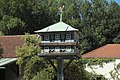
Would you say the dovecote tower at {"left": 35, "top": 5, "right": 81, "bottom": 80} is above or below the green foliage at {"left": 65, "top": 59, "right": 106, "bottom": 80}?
above

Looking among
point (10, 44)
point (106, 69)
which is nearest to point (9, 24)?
point (10, 44)

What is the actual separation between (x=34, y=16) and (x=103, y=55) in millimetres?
14733

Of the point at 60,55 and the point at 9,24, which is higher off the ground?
the point at 9,24

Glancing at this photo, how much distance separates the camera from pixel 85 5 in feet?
166

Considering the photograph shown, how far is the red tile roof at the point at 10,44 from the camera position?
117 feet

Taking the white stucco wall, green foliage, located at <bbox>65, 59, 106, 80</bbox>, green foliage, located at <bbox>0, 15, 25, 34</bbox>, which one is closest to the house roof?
the white stucco wall

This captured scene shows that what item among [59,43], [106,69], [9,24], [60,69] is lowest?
[106,69]

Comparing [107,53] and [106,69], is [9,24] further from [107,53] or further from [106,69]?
[106,69]

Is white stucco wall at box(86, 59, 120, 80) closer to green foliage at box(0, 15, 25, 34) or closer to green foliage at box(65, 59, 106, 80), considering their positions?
green foliage at box(65, 59, 106, 80)

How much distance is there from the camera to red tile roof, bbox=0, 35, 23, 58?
35.5 metres

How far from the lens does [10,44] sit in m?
36.8

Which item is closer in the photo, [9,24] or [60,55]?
[60,55]

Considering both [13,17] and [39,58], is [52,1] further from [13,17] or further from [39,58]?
[39,58]

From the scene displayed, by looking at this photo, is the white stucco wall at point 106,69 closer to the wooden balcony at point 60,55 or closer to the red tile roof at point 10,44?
the red tile roof at point 10,44
